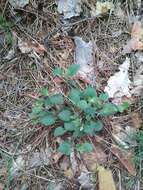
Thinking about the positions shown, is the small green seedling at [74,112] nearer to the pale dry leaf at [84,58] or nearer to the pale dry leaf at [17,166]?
the pale dry leaf at [84,58]

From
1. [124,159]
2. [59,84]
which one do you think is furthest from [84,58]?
[124,159]

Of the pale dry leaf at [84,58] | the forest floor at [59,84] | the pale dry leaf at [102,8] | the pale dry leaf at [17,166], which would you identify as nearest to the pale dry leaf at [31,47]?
the forest floor at [59,84]

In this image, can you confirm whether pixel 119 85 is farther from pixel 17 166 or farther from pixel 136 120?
pixel 17 166

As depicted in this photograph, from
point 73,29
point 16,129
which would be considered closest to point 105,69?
point 73,29

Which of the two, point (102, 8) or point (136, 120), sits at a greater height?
point (102, 8)

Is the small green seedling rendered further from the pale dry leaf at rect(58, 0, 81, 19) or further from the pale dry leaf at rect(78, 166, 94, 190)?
the pale dry leaf at rect(58, 0, 81, 19)

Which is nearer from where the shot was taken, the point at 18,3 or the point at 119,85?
the point at 119,85

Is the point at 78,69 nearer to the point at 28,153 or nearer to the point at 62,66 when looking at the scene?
the point at 62,66
